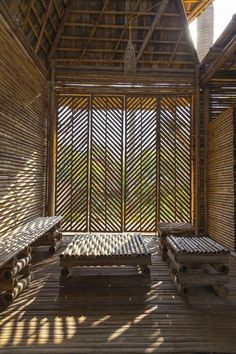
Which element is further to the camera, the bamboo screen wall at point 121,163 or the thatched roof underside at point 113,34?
the bamboo screen wall at point 121,163

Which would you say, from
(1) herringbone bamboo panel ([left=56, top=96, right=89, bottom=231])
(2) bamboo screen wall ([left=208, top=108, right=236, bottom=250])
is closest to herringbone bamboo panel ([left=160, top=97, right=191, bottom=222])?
(2) bamboo screen wall ([left=208, top=108, right=236, bottom=250])

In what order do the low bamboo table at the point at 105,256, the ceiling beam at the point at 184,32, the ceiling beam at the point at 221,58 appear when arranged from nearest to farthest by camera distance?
the low bamboo table at the point at 105,256 → the ceiling beam at the point at 221,58 → the ceiling beam at the point at 184,32

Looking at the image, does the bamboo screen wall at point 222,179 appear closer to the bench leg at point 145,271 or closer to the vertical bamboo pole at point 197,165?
the vertical bamboo pole at point 197,165

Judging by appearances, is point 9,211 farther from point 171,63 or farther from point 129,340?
point 171,63

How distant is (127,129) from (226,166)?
277cm

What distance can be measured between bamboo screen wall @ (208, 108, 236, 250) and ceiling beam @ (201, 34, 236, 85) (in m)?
1.01

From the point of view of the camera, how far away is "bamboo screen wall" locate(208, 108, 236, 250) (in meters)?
5.10

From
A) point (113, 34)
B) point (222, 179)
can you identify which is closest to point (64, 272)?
point (222, 179)

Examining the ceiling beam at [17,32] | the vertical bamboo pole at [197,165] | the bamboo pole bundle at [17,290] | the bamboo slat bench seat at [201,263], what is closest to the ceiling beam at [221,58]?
the vertical bamboo pole at [197,165]

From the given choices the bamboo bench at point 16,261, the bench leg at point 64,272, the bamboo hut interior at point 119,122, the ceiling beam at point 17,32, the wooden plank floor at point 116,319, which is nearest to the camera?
the wooden plank floor at point 116,319

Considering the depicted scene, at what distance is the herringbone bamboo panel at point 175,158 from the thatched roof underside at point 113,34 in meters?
1.19

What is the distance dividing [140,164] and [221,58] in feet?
10.1

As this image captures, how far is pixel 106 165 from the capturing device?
7.06 m

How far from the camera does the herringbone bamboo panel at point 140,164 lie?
7.05 m
